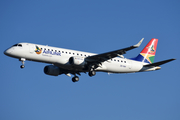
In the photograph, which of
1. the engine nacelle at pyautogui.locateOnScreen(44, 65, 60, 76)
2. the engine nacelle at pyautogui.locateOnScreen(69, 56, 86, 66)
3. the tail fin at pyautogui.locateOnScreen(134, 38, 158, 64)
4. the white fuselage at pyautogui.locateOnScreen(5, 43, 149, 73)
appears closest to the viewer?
the white fuselage at pyautogui.locateOnScreen(5, 43, 149, 73)

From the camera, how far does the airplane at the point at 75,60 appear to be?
139 ft

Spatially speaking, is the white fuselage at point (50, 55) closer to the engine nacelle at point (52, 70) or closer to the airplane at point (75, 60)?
the airplane at point (75, 60)

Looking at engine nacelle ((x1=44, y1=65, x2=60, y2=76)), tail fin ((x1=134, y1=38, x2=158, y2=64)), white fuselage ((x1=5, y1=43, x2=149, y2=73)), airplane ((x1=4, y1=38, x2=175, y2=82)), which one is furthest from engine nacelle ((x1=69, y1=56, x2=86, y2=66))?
tail fin ((x1=134, y1=38, x2=158, y2=64))

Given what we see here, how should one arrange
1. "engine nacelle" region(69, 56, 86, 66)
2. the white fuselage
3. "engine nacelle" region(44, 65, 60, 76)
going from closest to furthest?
the white fuselage → "engine nacelle" region(69, 56, 86, 66) → "engine nacelle" region(44, 65, 60, 76)

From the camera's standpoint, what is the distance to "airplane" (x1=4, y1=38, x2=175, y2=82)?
42406 mm

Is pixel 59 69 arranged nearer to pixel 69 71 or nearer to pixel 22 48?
pixel 69 71

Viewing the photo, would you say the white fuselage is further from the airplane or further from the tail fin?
the tail fin

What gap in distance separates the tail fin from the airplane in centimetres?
76

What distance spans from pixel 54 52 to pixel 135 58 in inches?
621

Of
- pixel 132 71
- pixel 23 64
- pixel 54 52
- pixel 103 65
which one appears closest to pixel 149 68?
pixel 132 71

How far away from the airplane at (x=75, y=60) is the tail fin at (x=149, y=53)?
76 cm

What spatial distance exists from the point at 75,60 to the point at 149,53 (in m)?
16.4

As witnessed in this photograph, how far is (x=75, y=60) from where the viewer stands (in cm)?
4338

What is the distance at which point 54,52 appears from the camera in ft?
142
